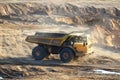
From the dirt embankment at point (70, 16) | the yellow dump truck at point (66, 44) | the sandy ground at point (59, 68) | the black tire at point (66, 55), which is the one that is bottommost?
the sandy ground at point (59, 68)

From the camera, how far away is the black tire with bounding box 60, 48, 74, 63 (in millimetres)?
21281

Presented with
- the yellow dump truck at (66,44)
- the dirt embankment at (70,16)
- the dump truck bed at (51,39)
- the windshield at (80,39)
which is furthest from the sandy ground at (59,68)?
the dirt embankment at (70,16)

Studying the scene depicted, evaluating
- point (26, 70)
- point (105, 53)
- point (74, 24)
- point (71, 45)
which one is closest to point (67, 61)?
point (71, 45)

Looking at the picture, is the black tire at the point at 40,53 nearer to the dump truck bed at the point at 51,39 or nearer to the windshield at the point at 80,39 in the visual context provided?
the dump truck bed at the point at 51,39

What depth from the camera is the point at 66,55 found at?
2136 cm

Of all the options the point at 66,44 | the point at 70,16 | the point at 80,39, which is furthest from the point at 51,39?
the point at 70,16

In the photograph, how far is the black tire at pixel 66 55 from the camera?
21281 millimetres

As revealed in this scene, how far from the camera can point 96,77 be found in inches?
725

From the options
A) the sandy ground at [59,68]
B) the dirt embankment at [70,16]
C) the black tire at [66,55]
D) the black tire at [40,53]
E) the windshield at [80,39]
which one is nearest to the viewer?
the sandy ground at [59,68]

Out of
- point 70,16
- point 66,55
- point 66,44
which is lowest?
point 66,55

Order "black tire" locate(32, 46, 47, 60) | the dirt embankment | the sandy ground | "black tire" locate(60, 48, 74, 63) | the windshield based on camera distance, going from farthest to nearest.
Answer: the dirt embankment, "black tire" locate(32, 46, 47, 60), the windshield, "black tire" locate(60, 48, 74, 63), the sandy ground

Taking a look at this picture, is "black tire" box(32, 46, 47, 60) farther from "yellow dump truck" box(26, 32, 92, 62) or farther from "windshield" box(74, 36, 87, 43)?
"windshield" box(74, 36, 87, 43)

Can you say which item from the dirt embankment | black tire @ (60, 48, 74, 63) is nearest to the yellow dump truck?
black tire @ (60, 48, 74, 63)

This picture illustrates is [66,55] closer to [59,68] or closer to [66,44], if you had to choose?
[66,44]
